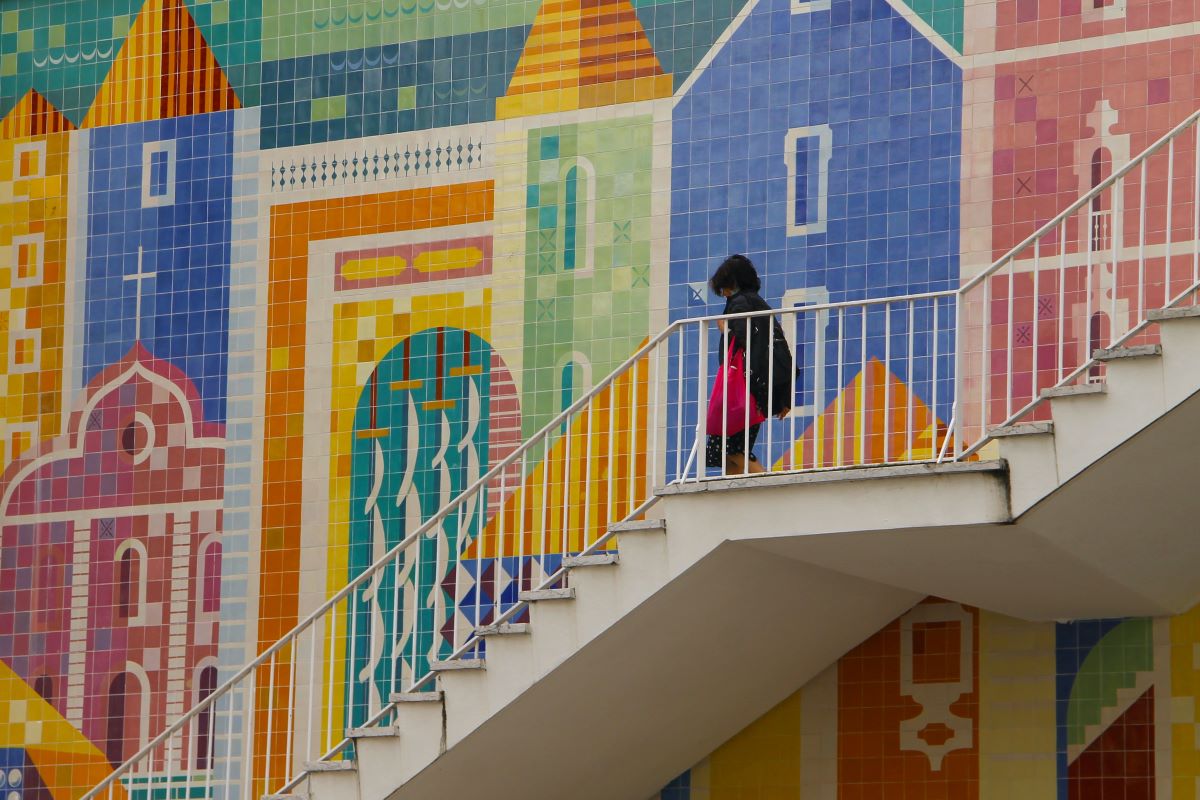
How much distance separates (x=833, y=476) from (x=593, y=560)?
108cm

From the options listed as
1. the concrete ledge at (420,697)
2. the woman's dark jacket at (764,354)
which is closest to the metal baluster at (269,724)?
the concrete ledge at (420,697)

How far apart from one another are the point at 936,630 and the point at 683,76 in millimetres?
3056

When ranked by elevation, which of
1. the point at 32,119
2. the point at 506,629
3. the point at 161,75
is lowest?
the point at 506,629

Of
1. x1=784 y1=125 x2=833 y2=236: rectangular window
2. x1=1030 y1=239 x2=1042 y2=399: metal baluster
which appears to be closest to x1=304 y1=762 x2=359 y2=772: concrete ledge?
x1=784 y1=125 x2=833 y2=236: rectangular window

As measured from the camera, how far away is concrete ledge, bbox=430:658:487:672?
916 centimetres

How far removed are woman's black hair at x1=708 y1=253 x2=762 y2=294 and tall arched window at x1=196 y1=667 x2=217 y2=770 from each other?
158 inches

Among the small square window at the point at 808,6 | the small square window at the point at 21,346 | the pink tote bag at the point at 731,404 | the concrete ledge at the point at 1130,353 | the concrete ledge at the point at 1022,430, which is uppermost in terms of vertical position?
the small square window at the point at 808,6

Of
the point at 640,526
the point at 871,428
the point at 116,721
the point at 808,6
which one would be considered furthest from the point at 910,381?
the point at 116,721

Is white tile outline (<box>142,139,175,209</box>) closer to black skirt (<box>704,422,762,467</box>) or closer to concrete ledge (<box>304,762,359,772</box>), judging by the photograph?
concrete ledge (<box>304,762,359,772</box>)

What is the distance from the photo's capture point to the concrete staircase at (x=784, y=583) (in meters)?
8.14

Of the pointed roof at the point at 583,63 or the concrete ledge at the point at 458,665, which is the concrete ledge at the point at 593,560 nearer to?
the concrete ledge at the point at 458,665

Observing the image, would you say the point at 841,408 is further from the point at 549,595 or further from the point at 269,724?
the point at 269,724

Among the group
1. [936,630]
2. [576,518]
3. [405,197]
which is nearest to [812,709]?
[936,630]

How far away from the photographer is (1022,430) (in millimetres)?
8164
